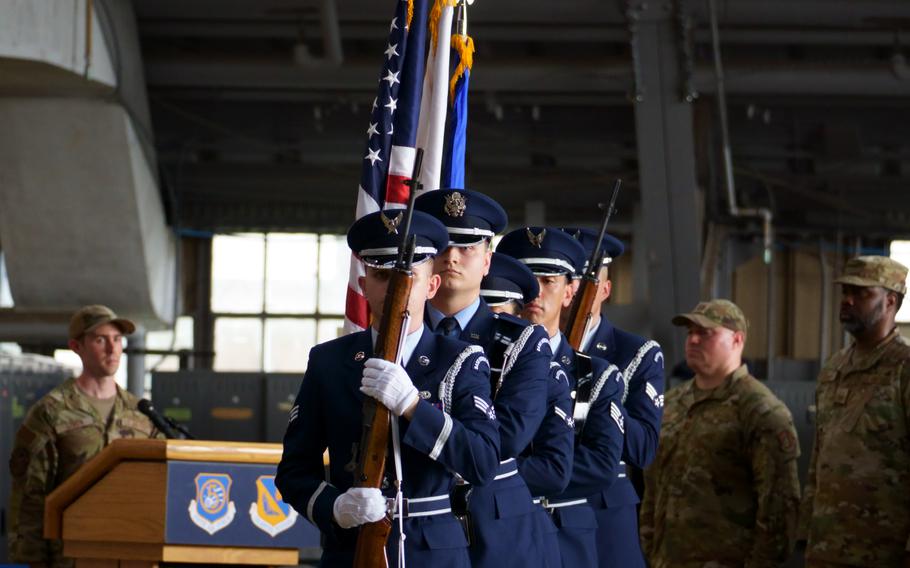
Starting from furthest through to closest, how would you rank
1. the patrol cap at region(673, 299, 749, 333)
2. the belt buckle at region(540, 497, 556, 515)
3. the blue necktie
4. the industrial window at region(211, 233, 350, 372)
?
the industrial window at region(211, 233, 350, 372), the patrol cap at region(673, 299, 749, 333), the belt buckle at region(540, 497, 556, 515), the blue necktie

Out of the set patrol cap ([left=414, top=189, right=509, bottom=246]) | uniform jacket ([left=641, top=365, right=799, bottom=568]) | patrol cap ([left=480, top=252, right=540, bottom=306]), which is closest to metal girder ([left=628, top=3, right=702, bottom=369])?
uniform jacket ([left=641, top=365, right=799, bottom=568])

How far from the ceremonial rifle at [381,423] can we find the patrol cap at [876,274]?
7.28ft

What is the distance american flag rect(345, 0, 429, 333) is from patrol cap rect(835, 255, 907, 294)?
1.37 metres

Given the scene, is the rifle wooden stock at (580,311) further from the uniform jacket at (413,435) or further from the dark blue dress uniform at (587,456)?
the uniform jacket at (413,435)

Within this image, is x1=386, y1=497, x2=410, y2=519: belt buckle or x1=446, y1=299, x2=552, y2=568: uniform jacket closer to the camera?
x1=386, y1=497, x2=410, y2=519: belt buckle

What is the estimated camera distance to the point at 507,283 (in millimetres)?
3625

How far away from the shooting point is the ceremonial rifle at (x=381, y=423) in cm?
260

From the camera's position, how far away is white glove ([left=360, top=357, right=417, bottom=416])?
257 centimetres

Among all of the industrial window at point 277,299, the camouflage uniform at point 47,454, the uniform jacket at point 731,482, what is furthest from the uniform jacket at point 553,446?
the industrial window at point 277,299

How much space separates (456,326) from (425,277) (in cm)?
42

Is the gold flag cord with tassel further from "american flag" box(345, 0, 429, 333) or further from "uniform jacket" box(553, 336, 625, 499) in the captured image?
"uniform jacket" box(553, 336, 625, 499)

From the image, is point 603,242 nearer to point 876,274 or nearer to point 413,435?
point 876,274

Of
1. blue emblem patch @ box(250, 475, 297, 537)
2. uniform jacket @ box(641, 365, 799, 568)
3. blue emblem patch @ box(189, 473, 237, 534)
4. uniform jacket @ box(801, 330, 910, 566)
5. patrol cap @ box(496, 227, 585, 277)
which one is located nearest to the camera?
patrol cap @ box(496, 227, 585, 277)

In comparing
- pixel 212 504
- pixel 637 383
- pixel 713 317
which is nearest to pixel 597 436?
pixel 637 383
